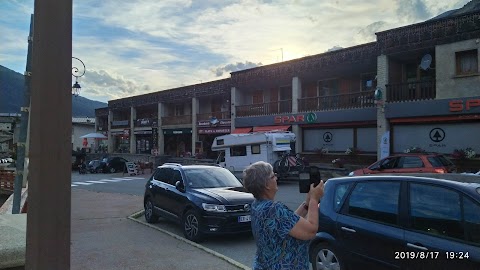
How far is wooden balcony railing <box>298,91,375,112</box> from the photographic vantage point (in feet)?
75.5

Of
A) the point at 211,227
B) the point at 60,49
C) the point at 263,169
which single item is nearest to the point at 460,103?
the point at 211,227

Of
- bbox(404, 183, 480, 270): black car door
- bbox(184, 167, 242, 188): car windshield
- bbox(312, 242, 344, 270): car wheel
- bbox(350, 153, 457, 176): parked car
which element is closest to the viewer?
bbox(404, 183, 480, 270): black car door

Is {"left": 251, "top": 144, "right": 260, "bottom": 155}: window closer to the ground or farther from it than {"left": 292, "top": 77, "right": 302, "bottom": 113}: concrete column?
closer to the ground

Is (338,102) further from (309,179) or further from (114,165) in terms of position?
(309,179)

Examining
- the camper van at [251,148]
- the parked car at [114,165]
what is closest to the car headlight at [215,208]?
the camper van at [251,148]

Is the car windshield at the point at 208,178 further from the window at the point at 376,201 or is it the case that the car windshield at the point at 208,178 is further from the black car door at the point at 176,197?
the window at the point at 376,201

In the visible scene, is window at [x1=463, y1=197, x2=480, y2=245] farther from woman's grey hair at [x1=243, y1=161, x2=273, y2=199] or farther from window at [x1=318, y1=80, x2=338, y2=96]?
window at [x1=318, y1=80, x2=338, y2=96]

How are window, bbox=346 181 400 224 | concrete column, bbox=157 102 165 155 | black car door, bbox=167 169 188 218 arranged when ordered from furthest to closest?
concrete column, bbox=157 102 165 155
black car door, bbox=167 169 188 218
window, bbox=346 181 400 224

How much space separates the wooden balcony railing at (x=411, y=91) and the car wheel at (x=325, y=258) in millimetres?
17173

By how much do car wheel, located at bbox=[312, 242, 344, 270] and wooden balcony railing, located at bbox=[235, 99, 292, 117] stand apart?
2247 centimetres

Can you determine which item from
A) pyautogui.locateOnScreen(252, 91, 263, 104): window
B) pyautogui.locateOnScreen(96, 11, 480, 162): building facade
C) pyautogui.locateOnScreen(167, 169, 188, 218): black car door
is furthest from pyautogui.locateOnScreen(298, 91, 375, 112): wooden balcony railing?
pyautogui.locateOnScreen(167, 169, 188, 218): black car door

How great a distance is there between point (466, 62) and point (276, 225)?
19.5 m

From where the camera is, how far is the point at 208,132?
34.3m

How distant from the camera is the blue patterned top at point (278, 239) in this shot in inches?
108
